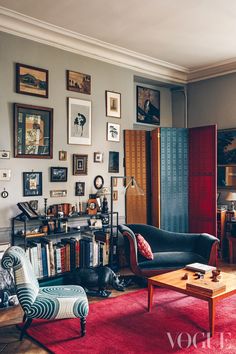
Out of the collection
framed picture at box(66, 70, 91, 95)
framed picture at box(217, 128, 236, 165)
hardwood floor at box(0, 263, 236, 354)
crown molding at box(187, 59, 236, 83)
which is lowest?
hardwood floor at box(0, 263, 236, 354)

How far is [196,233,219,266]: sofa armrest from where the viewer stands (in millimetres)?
4621

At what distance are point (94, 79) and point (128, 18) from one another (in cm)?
119

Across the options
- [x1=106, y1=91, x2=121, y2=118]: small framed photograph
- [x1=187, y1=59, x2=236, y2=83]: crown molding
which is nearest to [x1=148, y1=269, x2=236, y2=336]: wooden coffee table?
[x1=106, y1=91, x2=121, y2=118]: small framed photograph

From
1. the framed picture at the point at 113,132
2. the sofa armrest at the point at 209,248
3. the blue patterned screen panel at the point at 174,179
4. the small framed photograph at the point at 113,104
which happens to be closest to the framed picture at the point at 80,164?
the framed picture at the point at 113,132

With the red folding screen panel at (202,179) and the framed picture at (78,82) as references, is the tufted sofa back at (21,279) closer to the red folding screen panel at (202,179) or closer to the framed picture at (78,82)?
the framed picture at (78,82)

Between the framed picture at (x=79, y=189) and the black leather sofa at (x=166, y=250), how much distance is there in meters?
0.86

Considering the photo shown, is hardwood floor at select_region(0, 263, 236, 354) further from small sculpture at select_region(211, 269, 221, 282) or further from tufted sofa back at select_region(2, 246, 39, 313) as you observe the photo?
small sculpture at select_region(211, 269, 221, 282)

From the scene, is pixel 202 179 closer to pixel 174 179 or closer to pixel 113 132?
pixel 174 179

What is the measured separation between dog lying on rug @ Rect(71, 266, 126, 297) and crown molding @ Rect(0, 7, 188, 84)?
3.06 m

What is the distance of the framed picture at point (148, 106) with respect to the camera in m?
6.41

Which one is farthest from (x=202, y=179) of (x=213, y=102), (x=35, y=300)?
(x=35, y=300)

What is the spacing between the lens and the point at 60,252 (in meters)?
4.66

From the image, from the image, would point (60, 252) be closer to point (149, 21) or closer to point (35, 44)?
point (35, 44)

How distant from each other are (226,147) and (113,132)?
2.06 metres
